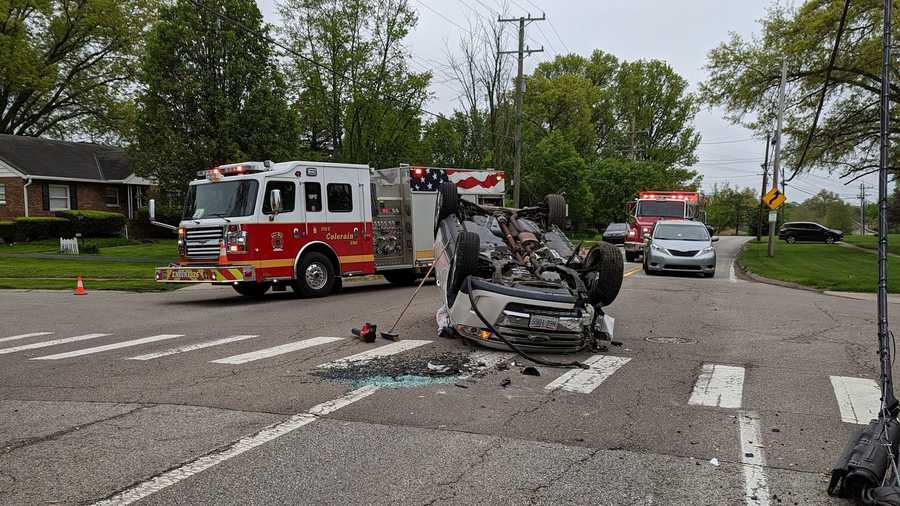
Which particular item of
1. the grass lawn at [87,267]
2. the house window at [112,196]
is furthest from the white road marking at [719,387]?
the house window at [112,196]

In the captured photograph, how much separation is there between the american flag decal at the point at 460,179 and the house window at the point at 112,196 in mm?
27112

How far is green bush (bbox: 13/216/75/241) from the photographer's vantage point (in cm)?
3122

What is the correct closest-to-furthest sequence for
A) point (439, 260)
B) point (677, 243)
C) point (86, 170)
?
point (439, 260)
point (677, 243)
point (86, 170)

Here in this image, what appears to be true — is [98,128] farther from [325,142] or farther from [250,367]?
[250,367]

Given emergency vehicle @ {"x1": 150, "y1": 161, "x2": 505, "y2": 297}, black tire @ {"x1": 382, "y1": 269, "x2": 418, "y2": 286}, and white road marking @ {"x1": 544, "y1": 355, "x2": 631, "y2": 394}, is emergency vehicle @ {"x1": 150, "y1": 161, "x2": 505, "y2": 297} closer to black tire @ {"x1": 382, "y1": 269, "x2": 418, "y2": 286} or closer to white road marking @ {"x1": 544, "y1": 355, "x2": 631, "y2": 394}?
black tire @ {"x1": 382, "y1": 269, "x2": 418, "y2": 286}

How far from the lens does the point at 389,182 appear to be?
16.4 meters

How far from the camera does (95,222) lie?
1337 inches

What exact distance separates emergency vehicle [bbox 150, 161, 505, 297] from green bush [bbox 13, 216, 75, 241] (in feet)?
72.3

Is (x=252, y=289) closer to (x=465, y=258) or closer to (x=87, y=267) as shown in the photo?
(x=465, y=258)

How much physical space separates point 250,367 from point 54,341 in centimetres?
385

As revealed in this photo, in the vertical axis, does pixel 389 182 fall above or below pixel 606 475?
above

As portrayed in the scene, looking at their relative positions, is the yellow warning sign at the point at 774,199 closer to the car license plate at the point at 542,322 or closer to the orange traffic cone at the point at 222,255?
the orange traffic cone at the point at 222,255

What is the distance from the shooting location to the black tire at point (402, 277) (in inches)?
681

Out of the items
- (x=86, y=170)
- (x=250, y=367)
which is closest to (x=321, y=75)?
(x=86, y=170)
